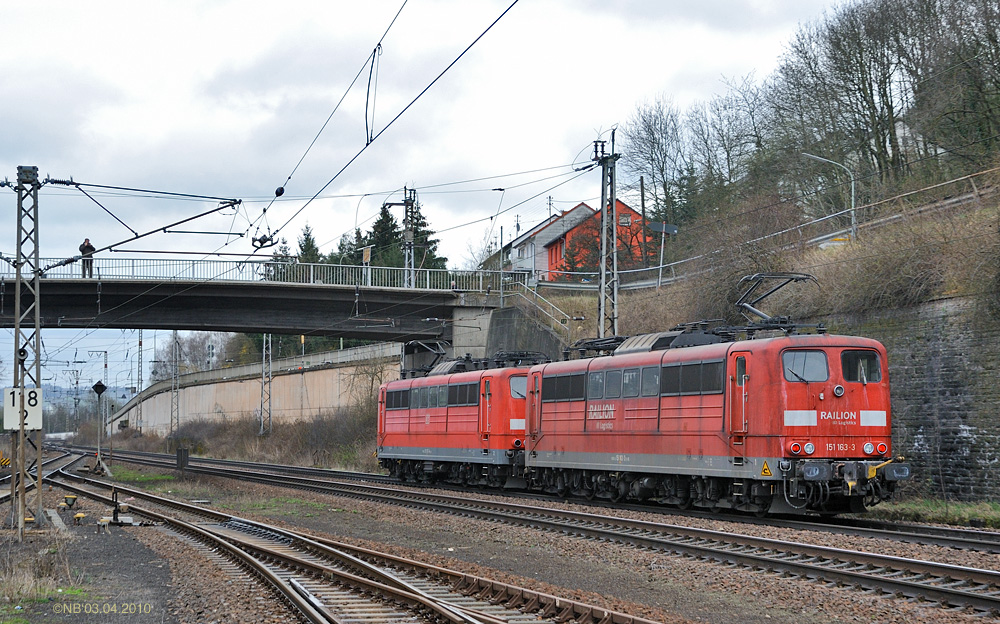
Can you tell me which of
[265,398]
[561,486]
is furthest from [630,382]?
[265,398]

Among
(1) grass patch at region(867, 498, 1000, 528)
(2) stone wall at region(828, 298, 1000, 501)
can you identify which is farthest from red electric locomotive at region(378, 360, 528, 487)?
(1) grass patch at region(867, 498, 1000, 528)

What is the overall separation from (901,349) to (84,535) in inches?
707

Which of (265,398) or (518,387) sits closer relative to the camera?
(518,387)

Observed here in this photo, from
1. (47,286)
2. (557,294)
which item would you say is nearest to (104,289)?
(47,286)

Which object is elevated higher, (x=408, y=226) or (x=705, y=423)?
(x=408, y=226)

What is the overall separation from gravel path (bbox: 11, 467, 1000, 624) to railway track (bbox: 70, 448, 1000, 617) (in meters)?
0.32

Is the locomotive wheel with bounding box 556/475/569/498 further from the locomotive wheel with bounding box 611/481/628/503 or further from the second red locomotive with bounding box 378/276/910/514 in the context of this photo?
the locomotive wheel with bounding box 611/481/628/503

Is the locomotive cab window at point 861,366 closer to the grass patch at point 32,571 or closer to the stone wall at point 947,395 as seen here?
the stone wall at point 947,395

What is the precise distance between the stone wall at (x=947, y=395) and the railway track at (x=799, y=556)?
17.8ft

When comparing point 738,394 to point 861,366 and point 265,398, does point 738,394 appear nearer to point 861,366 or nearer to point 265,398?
point 861,366

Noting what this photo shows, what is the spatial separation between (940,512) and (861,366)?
3248mm

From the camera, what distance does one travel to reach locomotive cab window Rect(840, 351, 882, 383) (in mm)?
17750

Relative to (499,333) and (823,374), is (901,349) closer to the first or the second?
(823,374)

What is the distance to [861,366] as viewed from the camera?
17.9 m
